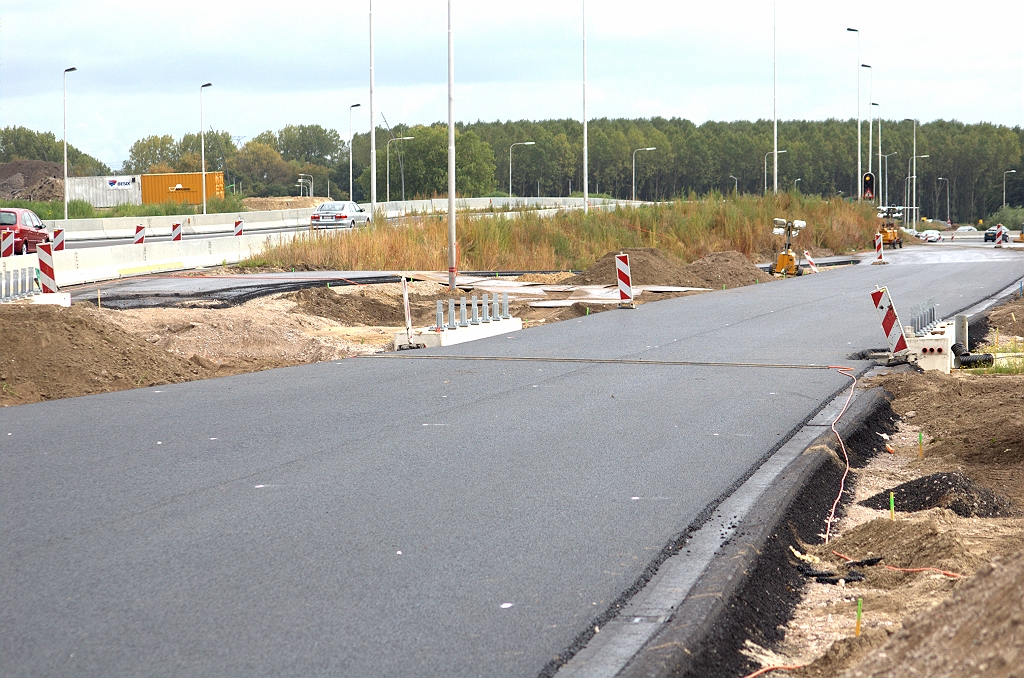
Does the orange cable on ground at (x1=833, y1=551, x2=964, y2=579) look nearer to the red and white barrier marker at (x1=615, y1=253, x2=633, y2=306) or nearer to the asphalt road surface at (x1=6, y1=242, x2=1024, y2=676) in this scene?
the asphalt road surface at (x1=6, y1=242, x2=1024, y2=676)

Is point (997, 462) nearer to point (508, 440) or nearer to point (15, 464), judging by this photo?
point (508, 440)

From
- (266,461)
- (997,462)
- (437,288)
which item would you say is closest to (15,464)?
(266,461)

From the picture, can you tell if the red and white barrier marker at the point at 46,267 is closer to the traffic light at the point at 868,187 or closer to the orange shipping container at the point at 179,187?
the traffic light at the point at 868,187

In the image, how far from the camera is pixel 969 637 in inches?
140

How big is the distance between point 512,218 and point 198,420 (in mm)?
31238

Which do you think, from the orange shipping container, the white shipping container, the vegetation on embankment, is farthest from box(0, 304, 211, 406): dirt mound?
the white shipping container

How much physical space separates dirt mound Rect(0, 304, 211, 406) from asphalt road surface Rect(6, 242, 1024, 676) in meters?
0.77

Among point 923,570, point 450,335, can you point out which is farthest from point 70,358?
point 923,570

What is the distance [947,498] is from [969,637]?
444cm

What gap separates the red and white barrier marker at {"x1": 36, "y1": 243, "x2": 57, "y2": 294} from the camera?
20.7 meters

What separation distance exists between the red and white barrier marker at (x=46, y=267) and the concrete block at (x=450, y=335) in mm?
7435

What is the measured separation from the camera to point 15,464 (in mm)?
8930

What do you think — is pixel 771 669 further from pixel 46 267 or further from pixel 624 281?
pixel 624 281

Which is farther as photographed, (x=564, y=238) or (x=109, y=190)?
(x=109, y=190)
